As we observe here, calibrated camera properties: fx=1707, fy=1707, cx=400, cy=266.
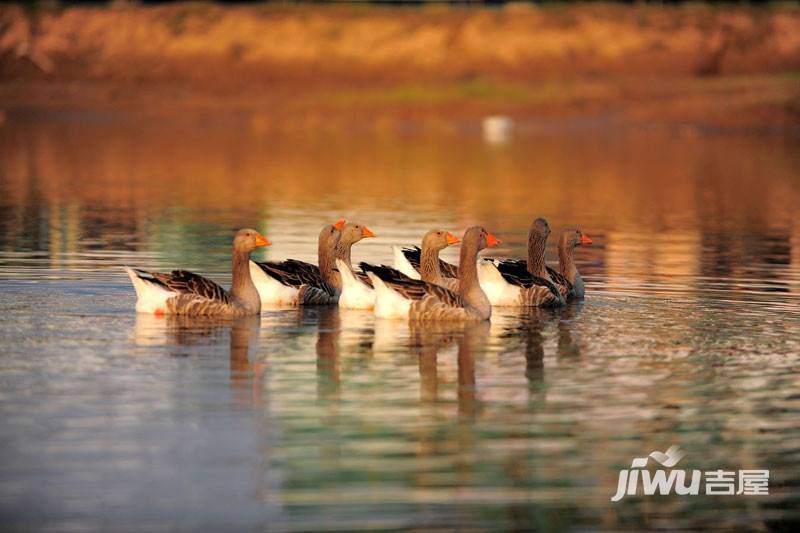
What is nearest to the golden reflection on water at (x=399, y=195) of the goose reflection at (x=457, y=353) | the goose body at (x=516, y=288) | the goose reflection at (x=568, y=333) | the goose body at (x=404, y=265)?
the goose reflection at (x=568, y=333)

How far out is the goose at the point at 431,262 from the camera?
19141mm

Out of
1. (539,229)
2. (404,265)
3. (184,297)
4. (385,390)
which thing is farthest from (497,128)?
(385,390)

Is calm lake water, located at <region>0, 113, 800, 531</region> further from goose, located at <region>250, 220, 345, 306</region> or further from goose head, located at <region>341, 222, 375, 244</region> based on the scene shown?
goose head, located at <region>341, 222, 375, 244</region>

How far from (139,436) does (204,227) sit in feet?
56.4

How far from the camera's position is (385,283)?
17.9 meters

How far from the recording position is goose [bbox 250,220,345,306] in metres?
19.2

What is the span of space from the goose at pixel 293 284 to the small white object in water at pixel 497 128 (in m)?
42.4

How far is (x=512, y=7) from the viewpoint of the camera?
78.4m

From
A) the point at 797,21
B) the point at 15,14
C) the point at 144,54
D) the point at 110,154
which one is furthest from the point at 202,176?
the point at 797,21

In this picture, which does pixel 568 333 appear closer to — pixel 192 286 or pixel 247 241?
pixel 247 241

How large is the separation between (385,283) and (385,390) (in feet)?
12.0

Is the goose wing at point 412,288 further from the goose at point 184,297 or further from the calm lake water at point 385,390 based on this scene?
the goose at point 184,297

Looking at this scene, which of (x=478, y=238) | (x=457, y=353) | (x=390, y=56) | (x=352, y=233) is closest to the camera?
(x=457, y=353)

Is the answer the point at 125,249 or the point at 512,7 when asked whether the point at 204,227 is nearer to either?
the point at 125,249
